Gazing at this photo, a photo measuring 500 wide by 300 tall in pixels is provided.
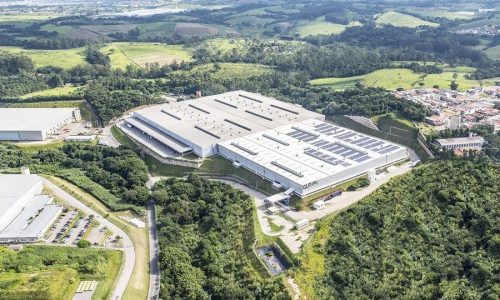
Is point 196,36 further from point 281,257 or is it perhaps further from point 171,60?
point 281,257

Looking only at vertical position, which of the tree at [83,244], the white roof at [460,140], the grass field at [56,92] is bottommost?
the grass field at [56,92]

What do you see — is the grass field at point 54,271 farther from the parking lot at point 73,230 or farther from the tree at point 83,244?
→ the parking lot at point 73,230

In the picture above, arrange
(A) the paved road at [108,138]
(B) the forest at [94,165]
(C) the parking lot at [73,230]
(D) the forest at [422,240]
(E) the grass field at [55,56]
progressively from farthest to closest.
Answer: (E) the grass field at [55,56], (A) the paved road at [108,138], (B) the forest at [94,165], (C) the parking lot at [73,230], (D) the forest at [422,240]

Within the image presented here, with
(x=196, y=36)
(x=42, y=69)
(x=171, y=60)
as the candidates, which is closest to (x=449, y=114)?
(x=171, y=60)

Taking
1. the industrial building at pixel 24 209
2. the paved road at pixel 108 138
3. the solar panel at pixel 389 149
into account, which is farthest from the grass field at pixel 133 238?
the solar panel at pixel 389 149

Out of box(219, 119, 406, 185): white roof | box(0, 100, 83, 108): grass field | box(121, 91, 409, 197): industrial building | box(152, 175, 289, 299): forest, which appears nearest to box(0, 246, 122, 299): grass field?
box(152, 175, 289, 299): forest

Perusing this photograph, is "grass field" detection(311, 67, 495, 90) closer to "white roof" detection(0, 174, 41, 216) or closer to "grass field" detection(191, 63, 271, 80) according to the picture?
"grass field" detection(191, 63, 271, 80)
